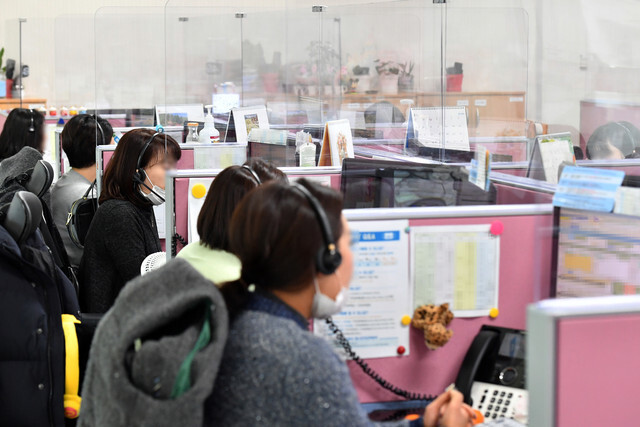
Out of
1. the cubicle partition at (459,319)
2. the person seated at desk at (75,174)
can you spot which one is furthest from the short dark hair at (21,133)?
the cubicle partition at (459,319)

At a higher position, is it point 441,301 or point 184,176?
point 184,176

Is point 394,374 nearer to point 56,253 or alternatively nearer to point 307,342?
point 307,342

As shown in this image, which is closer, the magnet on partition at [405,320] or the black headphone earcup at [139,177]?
the magnet on partition at [405,320]

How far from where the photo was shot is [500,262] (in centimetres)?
178

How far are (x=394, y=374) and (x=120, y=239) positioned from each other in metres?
1.46

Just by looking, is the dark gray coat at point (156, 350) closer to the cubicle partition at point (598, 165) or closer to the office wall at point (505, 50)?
the office wall at point (505, 50)

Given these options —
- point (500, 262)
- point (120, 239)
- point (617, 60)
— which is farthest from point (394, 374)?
point (617, 60)

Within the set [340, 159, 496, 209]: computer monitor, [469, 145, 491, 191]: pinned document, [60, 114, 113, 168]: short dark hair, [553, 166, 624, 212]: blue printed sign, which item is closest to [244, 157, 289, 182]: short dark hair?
[340, 159, 496, 209]: computer monitor

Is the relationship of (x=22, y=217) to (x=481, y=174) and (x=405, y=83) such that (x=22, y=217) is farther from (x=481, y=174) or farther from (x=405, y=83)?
(x=405, y=83)

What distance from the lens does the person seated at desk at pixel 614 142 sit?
3164 mm

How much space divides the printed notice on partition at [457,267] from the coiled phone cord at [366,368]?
164 mm

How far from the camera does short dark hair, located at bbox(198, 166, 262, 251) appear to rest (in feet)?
6.80

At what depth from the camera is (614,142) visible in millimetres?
3264

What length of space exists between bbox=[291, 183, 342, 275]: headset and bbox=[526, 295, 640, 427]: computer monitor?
12.1 inches
